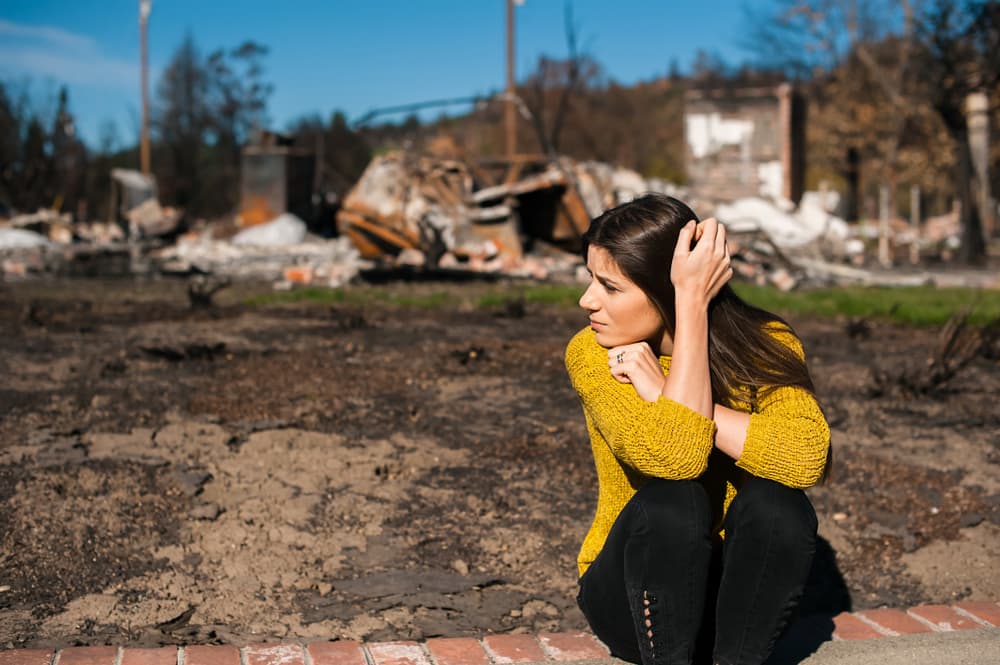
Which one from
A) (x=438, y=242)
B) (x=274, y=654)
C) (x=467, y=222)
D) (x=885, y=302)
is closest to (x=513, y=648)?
(x=274, y=654)

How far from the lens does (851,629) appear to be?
9.22 ft

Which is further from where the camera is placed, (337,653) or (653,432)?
(337,653)

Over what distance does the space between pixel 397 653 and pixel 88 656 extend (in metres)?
0.74

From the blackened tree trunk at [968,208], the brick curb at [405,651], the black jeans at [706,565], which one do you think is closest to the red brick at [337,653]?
the brick curb at [405,651]

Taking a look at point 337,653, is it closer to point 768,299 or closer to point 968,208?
point 768,299

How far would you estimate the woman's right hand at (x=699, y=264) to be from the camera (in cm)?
227

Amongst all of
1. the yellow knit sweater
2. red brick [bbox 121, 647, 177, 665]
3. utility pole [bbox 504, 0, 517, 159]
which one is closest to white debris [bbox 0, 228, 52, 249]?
utility pole [bbox 504, 0, 517, 159]

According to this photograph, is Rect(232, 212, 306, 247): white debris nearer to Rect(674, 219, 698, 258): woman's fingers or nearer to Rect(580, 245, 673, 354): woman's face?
Rect(580, 245, 673, 354): woman's face

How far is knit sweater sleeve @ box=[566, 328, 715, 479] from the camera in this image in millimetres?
2207

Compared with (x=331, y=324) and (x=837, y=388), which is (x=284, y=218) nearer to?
(x=331, y=324)

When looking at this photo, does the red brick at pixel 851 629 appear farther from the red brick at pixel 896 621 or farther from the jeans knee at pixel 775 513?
the jeans knee at pixel 775 513

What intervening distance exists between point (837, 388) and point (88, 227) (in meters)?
17.3

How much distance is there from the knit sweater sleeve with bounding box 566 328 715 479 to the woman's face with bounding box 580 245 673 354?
12 centimetres

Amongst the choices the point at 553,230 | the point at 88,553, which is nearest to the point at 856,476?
the point at 88,553
